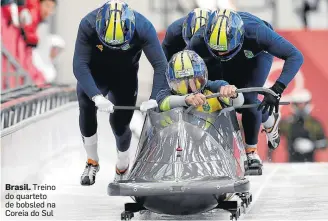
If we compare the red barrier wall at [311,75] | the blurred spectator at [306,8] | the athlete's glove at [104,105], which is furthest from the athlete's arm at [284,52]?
the blurred spectator at [306,8]

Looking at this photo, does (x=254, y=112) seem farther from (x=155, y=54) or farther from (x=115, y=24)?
(x=115, y=24)

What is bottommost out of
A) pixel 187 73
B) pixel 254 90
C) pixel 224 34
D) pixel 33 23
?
pixel 254 90

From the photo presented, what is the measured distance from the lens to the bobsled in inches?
237

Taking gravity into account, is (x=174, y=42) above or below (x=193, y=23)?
below

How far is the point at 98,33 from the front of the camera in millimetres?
7105

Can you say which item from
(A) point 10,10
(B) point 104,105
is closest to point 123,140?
(B) point 104,105

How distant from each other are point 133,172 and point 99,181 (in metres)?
2.55

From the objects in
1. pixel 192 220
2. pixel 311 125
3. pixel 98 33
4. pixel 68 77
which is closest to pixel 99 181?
pixel 98 33

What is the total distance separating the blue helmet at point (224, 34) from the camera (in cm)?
694

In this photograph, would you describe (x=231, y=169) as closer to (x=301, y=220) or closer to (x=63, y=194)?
(x=301, y=220)

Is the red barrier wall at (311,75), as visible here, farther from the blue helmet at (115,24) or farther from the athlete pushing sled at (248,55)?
the blue helmet at (115,24)

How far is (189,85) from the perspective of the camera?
664 cm

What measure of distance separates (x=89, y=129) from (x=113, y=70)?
1.52 feet

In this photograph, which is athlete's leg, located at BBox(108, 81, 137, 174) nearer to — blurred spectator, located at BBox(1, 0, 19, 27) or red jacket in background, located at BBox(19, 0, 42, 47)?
blurred spectator, located at BBox(1, 0, 19, 27)
